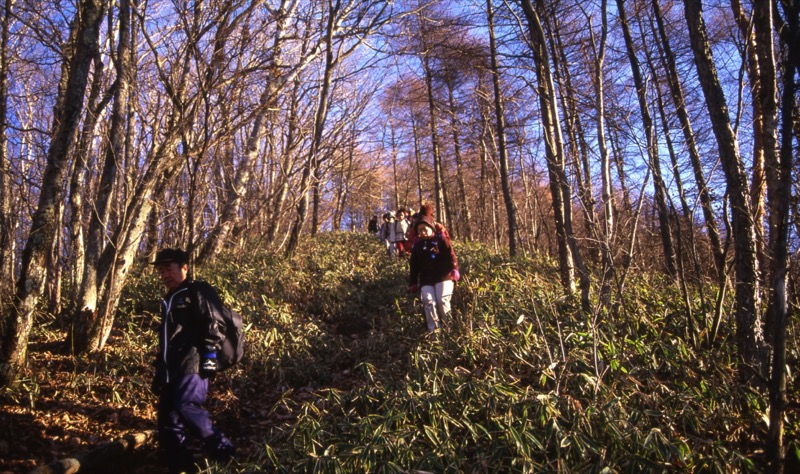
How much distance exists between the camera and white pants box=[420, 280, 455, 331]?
6.27m

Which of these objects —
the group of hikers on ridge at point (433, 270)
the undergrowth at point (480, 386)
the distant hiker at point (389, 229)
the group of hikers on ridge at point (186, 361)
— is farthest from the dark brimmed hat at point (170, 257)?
the distant hiker at point (389, 229)

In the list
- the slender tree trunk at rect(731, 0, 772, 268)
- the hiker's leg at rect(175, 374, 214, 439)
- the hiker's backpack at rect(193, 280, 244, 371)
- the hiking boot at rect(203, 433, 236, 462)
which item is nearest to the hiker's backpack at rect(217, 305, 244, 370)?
the hiker's backpack at rect(193, 280, 244, 371)

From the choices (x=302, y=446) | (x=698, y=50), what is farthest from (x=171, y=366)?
(x=698, y=50)

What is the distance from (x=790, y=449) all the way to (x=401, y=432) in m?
2.79

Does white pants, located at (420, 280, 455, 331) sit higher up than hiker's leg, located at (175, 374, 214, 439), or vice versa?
white pants, located at (420, 280, 455, 331)

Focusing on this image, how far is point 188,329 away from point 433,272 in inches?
131

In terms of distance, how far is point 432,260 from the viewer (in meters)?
6.43

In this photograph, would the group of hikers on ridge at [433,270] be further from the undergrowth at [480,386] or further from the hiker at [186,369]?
the hiker at [186,369]

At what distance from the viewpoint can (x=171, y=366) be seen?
12.2 ft

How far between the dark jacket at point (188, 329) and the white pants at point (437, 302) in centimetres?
302

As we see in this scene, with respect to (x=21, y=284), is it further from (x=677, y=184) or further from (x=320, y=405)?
(x=677, y=184)

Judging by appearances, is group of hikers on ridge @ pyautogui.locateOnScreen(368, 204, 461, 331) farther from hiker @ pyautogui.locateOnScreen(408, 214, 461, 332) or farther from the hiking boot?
the hiking boot

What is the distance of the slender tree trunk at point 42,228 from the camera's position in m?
4.68

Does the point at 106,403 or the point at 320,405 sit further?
the point at 106,403
